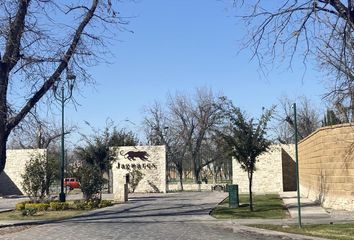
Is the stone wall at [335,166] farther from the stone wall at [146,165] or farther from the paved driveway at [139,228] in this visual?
the stone wall at [146,165]

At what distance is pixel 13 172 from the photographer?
58.4 m

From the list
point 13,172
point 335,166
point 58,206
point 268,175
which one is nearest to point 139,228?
point 335,166

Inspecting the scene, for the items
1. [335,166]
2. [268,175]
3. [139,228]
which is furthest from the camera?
[268,175]

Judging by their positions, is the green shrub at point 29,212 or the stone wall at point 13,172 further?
the stone wall at point 13,172

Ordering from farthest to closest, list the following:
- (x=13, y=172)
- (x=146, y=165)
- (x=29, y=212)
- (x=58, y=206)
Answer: (x=13, y=172) → (x=146, y=165) → (x=58, y=206) → (x=29, y=212)

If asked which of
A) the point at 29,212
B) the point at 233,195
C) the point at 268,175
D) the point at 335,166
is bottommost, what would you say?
the point at 29,212

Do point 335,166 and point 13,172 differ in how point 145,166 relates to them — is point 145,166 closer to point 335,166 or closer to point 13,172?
point 13,172

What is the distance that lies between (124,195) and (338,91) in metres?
22.7

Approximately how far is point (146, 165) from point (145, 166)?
13cm

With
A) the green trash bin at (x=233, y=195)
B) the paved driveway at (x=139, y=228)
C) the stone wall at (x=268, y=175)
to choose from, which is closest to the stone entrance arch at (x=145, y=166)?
the stone wall at (x=268, y=175)

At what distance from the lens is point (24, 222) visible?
2242 centimetres

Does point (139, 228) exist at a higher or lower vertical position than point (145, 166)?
lower

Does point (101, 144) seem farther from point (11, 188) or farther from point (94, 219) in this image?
point (11, 188)

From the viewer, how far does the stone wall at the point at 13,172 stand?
57906 mm
